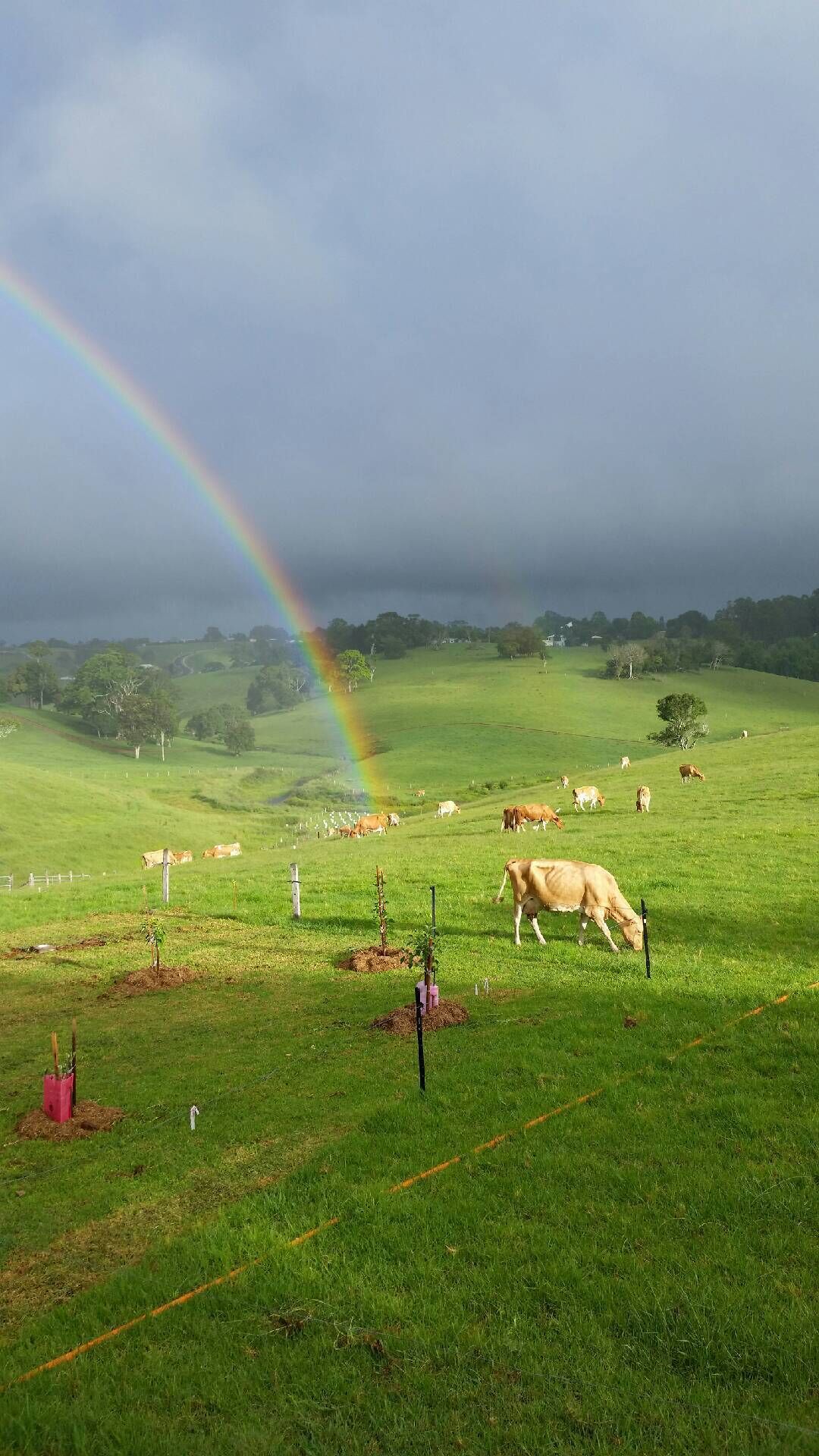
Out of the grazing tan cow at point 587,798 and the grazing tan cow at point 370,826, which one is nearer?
the grazing tan cow at point 587,798

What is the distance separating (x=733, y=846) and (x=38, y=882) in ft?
127

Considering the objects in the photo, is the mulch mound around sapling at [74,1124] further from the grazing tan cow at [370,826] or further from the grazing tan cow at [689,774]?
the grazing tan cow at [370,826]

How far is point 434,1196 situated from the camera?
8891mm

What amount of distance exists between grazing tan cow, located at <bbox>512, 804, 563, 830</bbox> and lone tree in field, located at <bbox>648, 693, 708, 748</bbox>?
4191cm

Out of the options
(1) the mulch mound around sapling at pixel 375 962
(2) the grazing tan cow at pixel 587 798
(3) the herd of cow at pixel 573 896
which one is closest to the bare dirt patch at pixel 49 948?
(1) the mulch mound around sapling at pixel 375 962

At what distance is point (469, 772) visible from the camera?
9544 centimetres

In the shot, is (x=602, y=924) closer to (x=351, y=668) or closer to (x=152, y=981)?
(x=152, y=981)

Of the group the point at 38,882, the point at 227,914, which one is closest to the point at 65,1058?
the point at 227,914

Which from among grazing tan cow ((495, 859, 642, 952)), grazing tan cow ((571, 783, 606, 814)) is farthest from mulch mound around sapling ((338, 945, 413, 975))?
grazing tan cow ((571, 783, 606, 814))

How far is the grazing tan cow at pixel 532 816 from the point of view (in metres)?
43.7

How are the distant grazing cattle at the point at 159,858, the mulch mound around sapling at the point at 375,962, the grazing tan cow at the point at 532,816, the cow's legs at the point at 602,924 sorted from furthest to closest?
the distant grazing cattle at the point at 159,858
the grazing tan cow at the point at 532,816
the cow's legs at the point at 602,924
the mulch mound around sapling at the point at 375,962

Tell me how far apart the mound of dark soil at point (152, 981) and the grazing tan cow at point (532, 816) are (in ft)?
84.9

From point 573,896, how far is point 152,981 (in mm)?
9620

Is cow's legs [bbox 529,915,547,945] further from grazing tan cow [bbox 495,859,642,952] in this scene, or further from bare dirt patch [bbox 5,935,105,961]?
bare dirt patch [bbox 5,935,105,961]
